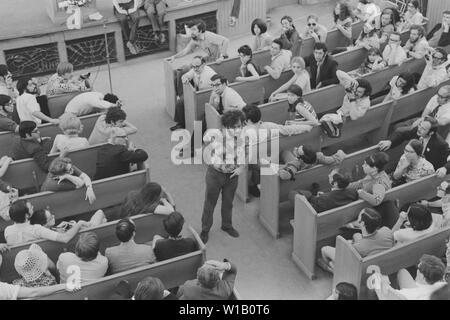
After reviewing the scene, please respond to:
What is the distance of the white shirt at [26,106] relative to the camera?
256 inches

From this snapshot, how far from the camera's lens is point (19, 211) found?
488 cm

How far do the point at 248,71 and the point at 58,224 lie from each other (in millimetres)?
2828

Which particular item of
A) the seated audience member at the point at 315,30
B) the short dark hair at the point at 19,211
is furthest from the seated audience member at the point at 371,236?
the seated audience member at the point at 315,30

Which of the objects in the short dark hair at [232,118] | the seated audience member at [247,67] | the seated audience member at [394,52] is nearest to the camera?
the short dark hair at [232,118]

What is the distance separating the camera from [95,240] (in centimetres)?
458

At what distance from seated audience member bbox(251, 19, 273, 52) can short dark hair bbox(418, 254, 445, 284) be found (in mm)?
4080

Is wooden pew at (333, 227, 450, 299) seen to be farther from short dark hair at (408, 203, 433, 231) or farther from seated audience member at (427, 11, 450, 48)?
seated audience member at (427, 11, 450, 48)

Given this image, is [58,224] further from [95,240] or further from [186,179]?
[186,179]

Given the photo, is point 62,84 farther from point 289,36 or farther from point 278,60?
point 289,36

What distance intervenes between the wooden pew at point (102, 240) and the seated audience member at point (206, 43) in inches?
117

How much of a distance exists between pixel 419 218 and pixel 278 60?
9.97 feet

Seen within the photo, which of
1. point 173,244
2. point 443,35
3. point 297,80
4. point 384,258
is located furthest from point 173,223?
point 443,35

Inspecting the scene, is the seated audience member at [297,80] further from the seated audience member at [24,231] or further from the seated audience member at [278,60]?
the seated audience member at [24,231]

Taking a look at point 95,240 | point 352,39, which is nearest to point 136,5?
point 352,39
